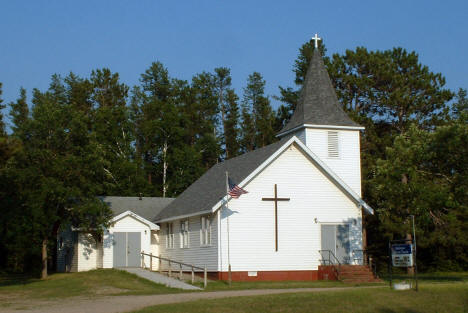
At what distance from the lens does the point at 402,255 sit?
22875mm

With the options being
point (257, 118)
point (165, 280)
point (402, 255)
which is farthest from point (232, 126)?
point (402, 255)

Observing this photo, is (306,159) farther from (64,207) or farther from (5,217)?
(5,217)

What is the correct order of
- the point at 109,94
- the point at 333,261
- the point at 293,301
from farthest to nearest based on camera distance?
the point at 109,94 < the point at 333,261 < the point at 293,301

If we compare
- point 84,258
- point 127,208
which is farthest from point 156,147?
point 84,258

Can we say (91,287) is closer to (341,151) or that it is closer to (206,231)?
(206,231)

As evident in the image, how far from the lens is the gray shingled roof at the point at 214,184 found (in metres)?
33.2

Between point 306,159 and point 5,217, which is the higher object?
point 306,159

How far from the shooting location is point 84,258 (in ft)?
130

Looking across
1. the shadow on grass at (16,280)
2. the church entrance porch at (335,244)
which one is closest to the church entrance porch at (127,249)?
the shadow on grass at (16,280)

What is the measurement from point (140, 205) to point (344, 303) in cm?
2747

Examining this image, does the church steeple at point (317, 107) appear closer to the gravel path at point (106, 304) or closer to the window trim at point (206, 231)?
the window trim at point (206, 231)

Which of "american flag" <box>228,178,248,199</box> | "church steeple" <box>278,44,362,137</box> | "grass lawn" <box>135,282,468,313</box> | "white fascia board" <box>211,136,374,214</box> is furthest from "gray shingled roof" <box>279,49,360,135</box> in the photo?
"grass lawn" <box>135,282,468,313</box>

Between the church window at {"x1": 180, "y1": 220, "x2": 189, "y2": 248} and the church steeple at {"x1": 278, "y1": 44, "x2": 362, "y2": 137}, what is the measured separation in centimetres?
819

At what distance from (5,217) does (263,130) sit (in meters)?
34.5
